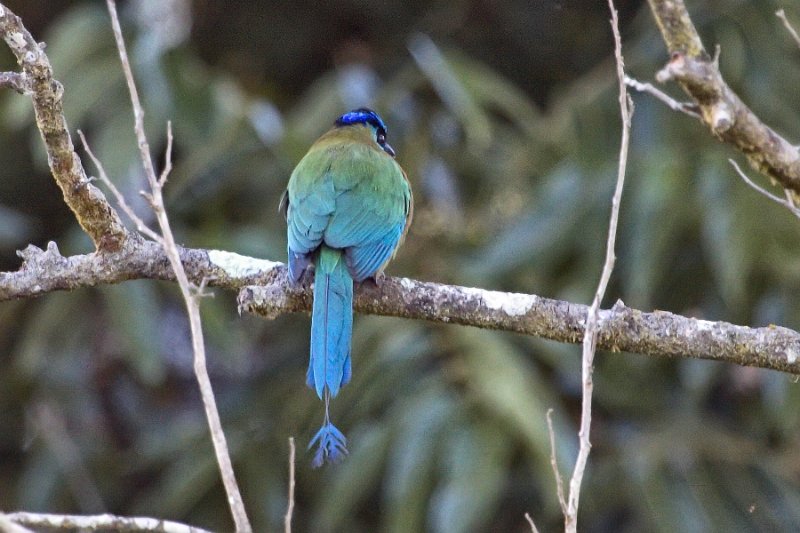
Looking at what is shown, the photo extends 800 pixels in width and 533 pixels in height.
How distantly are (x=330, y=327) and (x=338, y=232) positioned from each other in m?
0.39

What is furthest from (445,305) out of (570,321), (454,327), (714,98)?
(454,327)

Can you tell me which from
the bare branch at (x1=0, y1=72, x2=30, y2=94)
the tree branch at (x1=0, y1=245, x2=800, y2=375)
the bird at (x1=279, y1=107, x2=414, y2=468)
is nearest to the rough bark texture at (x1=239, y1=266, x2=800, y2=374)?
the tree branch at (x1=0, y1=245, x2=800, y2=375)

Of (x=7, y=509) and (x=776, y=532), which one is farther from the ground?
(x=7, y=509)

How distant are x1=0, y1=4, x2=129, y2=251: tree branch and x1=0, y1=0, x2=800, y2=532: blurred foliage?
7.36 feet

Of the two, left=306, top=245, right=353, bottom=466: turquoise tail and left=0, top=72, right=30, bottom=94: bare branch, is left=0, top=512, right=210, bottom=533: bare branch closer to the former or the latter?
left=306, top=245, right=353, bottom=466: turquoise tail

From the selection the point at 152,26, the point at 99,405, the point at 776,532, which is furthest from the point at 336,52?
the point at 776,532

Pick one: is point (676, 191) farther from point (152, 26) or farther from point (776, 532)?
point (152, 26)

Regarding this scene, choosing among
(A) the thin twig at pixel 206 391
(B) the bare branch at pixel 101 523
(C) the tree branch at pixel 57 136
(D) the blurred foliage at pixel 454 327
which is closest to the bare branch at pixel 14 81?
(C) the tree branch at pixel 57 136

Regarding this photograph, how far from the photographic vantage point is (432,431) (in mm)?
→ 5105

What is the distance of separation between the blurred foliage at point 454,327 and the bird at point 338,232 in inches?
55.9

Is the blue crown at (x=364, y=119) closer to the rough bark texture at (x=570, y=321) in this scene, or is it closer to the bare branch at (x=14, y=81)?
the rough bark texture at (x=570, y=321)

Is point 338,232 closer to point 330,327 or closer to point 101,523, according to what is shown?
point 330,327

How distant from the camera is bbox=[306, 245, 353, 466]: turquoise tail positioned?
3.10m

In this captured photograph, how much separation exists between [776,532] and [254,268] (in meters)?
3.15
